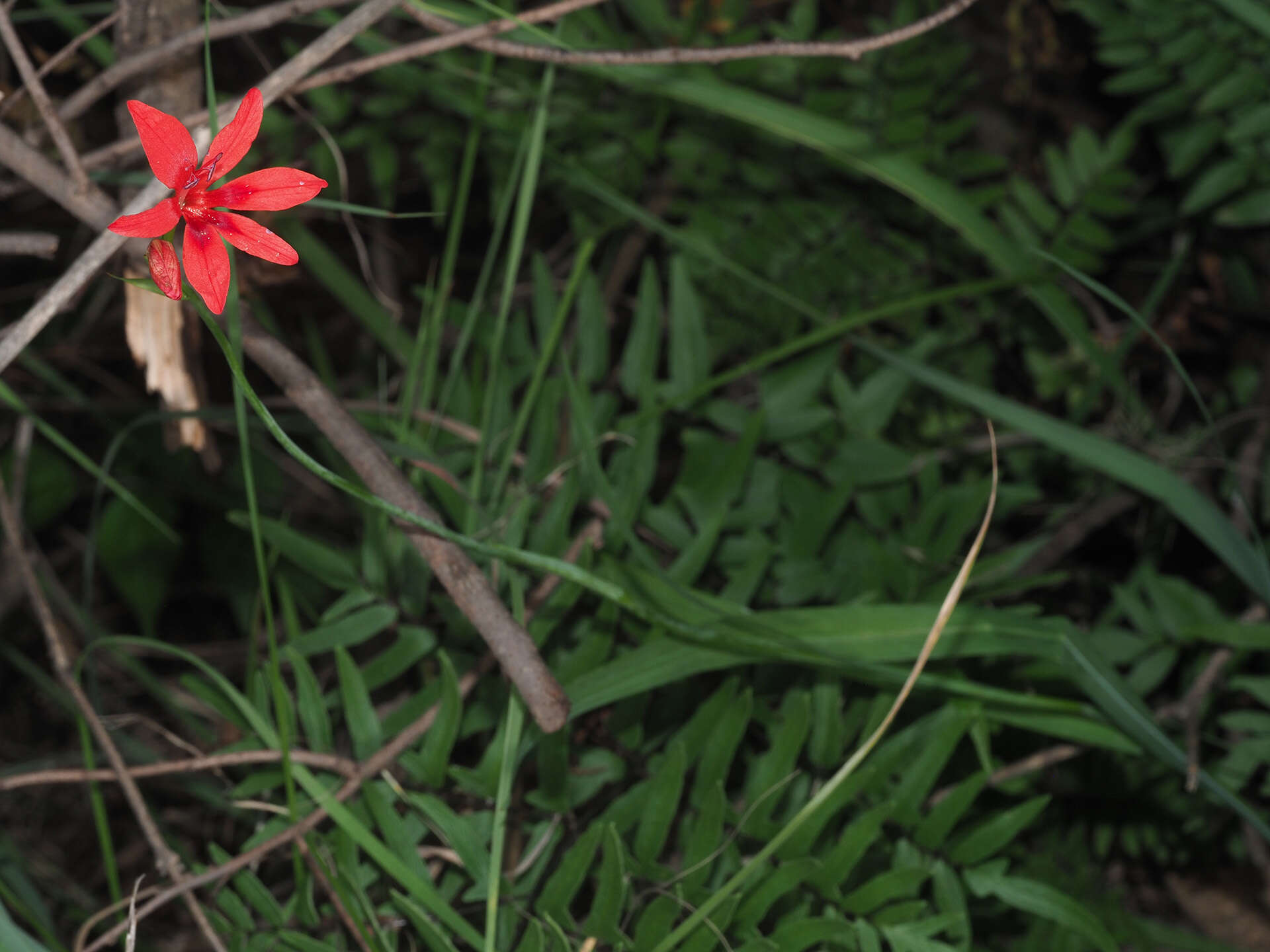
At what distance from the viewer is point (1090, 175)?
137 centimetres

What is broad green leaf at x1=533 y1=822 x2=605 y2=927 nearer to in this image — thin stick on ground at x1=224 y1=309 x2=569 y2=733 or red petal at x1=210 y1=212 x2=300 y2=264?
thin stick on ground at x1=224 y1=309 x2=569 y2=733

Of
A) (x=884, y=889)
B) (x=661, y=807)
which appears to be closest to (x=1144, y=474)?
(x=884, y=889)

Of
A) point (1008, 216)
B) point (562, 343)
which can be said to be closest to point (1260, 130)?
point (1008, 216)

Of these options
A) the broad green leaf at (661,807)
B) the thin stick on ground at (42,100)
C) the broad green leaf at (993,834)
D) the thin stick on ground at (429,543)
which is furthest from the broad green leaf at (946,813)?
the thin stick on ground at (42,100)

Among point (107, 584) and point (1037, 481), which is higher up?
point (1037, 481)

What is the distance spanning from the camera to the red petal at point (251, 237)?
1.65 feet

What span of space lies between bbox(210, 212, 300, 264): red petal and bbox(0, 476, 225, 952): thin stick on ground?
60cm

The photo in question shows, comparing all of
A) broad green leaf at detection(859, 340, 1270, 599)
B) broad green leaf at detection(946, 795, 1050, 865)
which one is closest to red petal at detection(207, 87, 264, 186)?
broad green leaf at detection(859, 340, 1270, 599)

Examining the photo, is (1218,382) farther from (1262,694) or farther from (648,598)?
(648,598)

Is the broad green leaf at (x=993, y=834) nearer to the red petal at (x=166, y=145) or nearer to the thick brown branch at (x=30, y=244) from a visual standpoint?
the red petal at (x=166, y=145)

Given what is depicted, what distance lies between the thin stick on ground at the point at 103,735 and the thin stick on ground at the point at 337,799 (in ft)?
0.10

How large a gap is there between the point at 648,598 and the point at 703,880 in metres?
0.28

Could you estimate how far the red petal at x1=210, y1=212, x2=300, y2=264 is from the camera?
50cm

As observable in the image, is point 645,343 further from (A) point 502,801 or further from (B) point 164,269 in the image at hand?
(B) point 164,269
